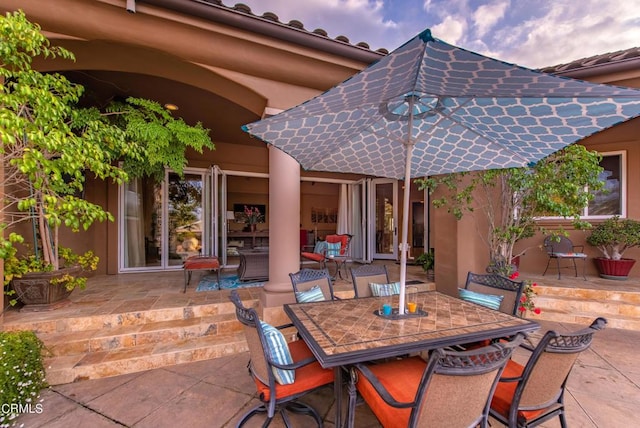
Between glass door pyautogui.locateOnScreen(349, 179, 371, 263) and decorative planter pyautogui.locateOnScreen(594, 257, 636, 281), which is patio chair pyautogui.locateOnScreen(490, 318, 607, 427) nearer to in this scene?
decorative planter pyautogui.locateOnScreen(594, 257, 636, 281)

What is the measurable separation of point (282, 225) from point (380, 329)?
2018 mm

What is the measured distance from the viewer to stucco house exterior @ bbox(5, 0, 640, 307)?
2.77 m

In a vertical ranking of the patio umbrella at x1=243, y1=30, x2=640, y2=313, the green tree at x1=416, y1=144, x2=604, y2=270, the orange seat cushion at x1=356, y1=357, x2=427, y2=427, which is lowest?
the orange seat cushion at x1=356, y1=357, x2=427, y2=427

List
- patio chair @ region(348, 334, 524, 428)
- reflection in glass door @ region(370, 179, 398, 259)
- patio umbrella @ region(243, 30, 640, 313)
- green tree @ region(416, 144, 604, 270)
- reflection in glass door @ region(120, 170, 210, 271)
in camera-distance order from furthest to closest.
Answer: reflection in glass door @ region(370, 179, 398, 259) → reflection in glass door @ region(120, 170, 210, 271) → green tree @ region(416, 144, 604, 270) → patio umbrella @ region(243, 30, 640, 313) → patio chair @ region(348, 334, 524, 428)

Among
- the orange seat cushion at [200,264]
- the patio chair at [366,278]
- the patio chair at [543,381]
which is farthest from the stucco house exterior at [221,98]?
the patio chair at [543,381]

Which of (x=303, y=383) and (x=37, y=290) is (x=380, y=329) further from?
(x=37, y=290)

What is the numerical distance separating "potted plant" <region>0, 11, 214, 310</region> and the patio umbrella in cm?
151

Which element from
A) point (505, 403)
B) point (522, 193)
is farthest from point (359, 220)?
point (505, 403)

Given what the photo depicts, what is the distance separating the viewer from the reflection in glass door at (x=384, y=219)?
7.59 metres

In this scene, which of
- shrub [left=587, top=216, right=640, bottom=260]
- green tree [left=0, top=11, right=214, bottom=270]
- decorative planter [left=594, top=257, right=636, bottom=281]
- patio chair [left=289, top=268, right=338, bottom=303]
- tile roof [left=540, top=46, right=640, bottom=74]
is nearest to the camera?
green tree [left=0, top=11, right=214, bottom=270]

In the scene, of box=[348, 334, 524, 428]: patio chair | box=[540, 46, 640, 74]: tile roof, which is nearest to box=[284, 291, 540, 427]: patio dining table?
box=[348, 334, 524, 428]: patio chair

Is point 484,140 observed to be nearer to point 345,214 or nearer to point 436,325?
point 436,325

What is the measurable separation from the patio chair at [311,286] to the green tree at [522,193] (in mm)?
2222

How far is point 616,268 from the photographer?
5.11m
